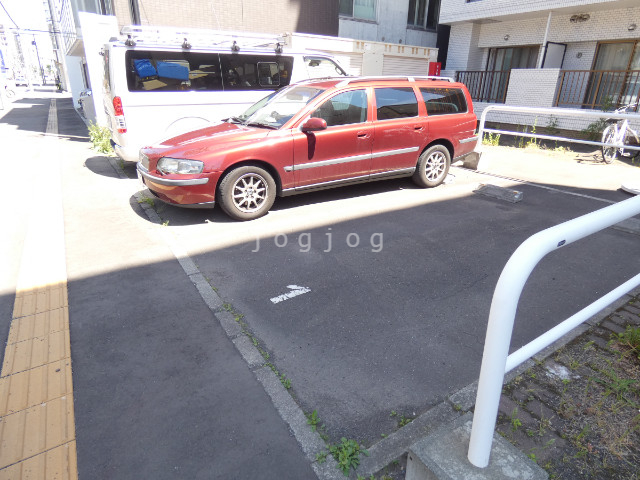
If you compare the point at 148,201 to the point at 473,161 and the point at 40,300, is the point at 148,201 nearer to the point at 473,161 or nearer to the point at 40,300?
the point at 40,300

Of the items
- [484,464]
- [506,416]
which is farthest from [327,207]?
[484,464]

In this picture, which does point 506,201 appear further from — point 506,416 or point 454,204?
point 506,416

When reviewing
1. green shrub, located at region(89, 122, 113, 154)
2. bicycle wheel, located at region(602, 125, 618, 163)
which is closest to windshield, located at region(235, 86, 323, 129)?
green shrub, located at region(89, 122, 113, 154)

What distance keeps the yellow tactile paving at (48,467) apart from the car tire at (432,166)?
6.30m

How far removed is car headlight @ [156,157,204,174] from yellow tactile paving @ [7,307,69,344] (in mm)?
2336

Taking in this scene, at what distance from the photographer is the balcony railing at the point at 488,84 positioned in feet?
49.3

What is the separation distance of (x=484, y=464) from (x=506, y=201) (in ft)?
19.3

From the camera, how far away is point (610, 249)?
5164mm

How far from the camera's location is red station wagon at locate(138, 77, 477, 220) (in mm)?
5496

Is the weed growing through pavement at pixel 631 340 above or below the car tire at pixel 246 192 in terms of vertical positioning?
below

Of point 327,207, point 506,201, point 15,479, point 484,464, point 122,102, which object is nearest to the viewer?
point 484,464

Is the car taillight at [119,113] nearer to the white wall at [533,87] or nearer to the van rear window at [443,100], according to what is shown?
the van rear window at [443,100]

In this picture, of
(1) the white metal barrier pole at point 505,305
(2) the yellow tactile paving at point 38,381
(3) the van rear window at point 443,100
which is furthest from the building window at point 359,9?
(1) the white metal barrier pole at point 505,305

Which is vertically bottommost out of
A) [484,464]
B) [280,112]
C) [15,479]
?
[15,479]
